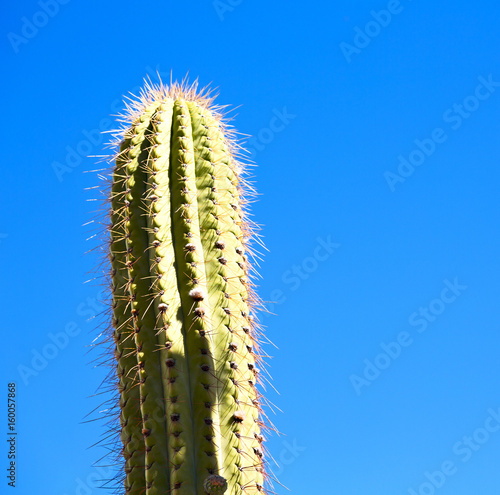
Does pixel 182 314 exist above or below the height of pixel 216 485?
above

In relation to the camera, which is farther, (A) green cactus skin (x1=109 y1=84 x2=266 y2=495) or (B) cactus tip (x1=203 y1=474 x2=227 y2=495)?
(A) green cactus skin (x1=109 y1=84 x2=266 y2=495)

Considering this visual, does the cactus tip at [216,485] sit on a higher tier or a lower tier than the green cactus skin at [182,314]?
lower

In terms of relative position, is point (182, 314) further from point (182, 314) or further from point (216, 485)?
point (216, 485)

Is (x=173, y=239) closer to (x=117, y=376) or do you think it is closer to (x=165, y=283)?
(x=165, y=283)

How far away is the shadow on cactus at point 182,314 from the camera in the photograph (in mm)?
3205

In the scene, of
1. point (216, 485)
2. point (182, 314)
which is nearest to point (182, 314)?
point (182, 314)

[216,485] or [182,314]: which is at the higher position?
[182,314]

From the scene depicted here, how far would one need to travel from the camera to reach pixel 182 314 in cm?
347

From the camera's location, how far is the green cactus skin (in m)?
3.20

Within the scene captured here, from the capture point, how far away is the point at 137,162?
3889 millimetres

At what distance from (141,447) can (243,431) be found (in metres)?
0.53

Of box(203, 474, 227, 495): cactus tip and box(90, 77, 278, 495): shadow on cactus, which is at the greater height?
box(90, 77, 278, 495): shadow on cactus

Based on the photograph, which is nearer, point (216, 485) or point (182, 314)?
point (216, 485)

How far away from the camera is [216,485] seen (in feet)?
9.93
